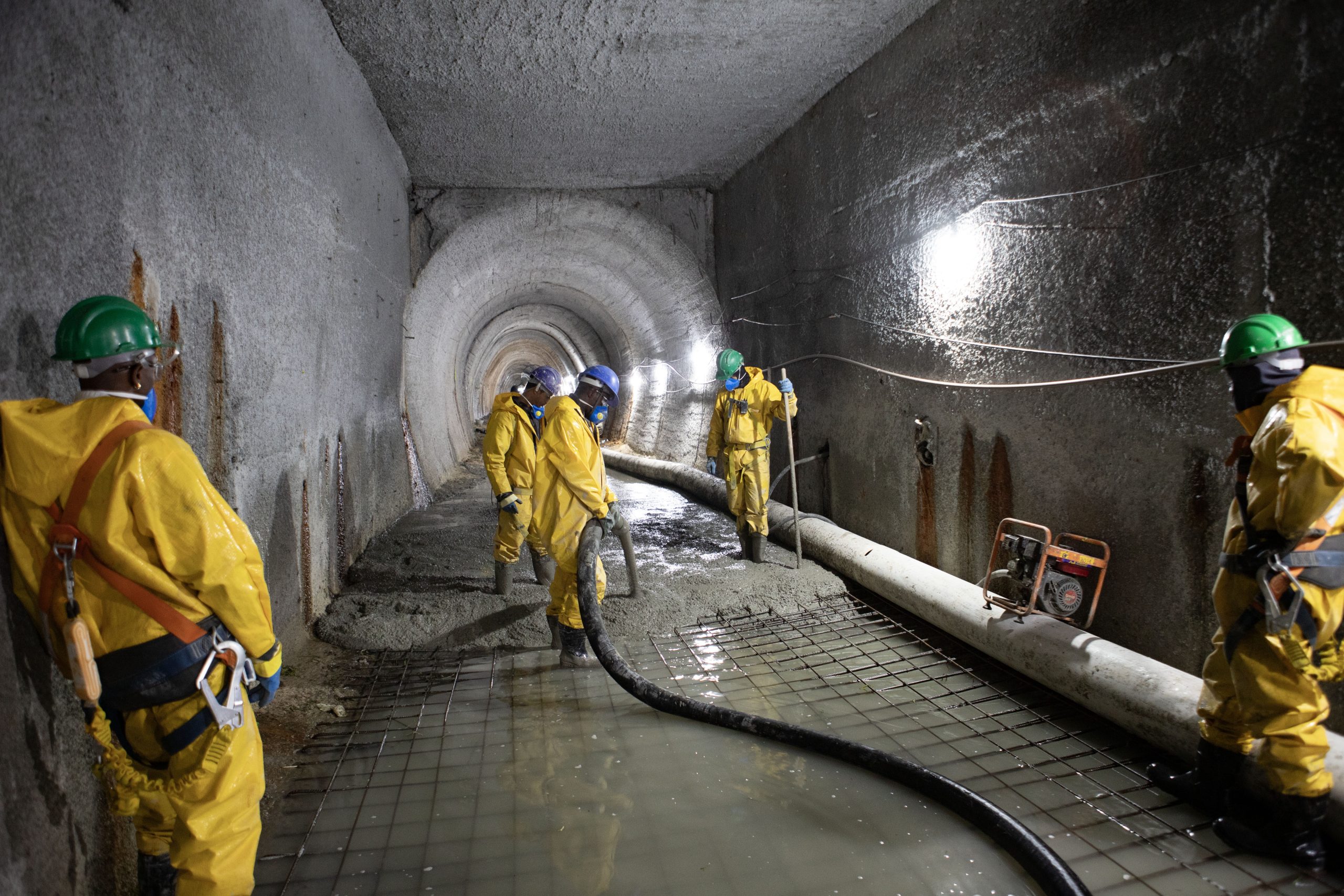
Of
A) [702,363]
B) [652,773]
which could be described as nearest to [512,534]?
[652,773]

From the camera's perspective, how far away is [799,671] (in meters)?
4.09

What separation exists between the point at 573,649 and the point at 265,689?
2.27m

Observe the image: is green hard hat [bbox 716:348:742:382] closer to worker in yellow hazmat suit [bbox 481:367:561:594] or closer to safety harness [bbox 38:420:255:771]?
worker in yellow hazmat suit [bbox 481:367:561:594]

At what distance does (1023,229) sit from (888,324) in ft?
5.05

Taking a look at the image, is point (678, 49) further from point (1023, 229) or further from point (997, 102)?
point (1023, 229)

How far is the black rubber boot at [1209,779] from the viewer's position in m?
2.59

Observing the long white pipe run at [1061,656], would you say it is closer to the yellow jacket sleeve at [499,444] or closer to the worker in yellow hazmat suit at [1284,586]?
the worker in yellow hazmat suit at [1284,586]

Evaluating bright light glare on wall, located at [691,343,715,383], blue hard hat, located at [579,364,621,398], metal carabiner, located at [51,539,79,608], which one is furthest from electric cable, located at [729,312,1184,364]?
metal carabiner, located at [51,539,79,608]

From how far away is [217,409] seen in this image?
3451 millimetres

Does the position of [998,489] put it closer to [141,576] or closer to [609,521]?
Answer: [609,521]

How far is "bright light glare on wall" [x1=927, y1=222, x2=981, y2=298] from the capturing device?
4691mm

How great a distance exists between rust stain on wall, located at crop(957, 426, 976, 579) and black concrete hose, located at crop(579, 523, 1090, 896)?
2148 mm

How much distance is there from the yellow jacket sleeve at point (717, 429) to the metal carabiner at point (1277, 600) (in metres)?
4.32

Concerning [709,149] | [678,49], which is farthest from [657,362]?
[678,49]
